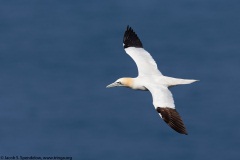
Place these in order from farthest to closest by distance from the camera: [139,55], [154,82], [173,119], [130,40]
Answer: [130,40], [139,55], [154,82], [173,119]

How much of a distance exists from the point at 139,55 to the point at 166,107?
4.91 meters

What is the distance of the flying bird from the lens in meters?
30.8

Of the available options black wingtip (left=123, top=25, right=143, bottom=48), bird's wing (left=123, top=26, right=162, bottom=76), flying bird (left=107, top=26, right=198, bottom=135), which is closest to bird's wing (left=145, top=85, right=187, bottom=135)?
flying bird (left=107, top=26, right=198, bottom=135)

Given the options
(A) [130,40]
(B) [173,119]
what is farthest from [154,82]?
(A) [130,40]

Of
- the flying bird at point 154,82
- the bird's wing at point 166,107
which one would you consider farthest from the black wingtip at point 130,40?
the bird's wing at point 166,107

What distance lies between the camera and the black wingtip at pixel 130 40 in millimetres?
36719

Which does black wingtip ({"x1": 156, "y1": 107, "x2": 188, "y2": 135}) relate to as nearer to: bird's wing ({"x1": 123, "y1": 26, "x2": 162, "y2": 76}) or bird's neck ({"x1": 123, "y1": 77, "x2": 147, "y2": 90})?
bird's neck ({"x1": 123, "y1": 77, "x2": 147, "y2": 90})

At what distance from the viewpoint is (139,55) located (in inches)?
1406

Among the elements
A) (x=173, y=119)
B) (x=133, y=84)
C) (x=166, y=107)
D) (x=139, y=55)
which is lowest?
(x=173, y=119)

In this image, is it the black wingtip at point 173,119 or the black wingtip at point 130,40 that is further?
the black wingtip at point 130,40

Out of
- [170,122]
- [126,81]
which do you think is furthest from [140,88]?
[170,122]

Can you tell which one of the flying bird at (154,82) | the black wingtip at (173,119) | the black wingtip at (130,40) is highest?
the black wingtip at (130,40)

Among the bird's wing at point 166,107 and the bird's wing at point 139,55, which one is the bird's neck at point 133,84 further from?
the bird's wing at point 139,55

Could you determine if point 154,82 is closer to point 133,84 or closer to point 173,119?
point 133,84
